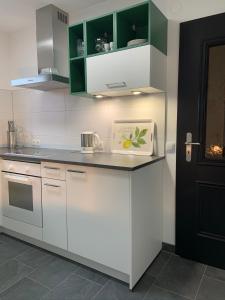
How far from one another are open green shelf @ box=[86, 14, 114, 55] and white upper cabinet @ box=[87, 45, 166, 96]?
0.60 feet

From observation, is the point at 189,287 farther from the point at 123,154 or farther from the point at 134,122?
the point at 134,122

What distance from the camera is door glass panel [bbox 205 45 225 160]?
180 cm

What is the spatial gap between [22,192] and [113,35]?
1.68 m

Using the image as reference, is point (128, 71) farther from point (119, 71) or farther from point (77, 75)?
point (77, 75)

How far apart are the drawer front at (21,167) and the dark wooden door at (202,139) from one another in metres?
1.30

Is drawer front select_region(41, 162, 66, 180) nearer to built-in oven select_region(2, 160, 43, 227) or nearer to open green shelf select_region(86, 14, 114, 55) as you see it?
built-in oven select_region(2, 160, 43, 227)

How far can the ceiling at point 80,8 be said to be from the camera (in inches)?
72.0

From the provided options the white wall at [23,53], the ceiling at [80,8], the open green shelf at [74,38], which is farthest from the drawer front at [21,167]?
the ceiling at [80,8]

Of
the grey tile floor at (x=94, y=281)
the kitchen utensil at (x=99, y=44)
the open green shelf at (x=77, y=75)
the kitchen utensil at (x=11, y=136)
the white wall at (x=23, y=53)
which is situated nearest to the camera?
the grey tile floor at (x=94, y=281)

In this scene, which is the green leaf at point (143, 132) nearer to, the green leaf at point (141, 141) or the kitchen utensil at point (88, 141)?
the green leaf at point (141, 141)

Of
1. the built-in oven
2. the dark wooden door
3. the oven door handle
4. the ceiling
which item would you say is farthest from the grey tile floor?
the ceiling

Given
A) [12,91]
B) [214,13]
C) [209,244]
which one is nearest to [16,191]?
[12,91]

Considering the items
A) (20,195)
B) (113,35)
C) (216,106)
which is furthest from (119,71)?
(20,195)

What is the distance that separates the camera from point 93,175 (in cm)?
176
